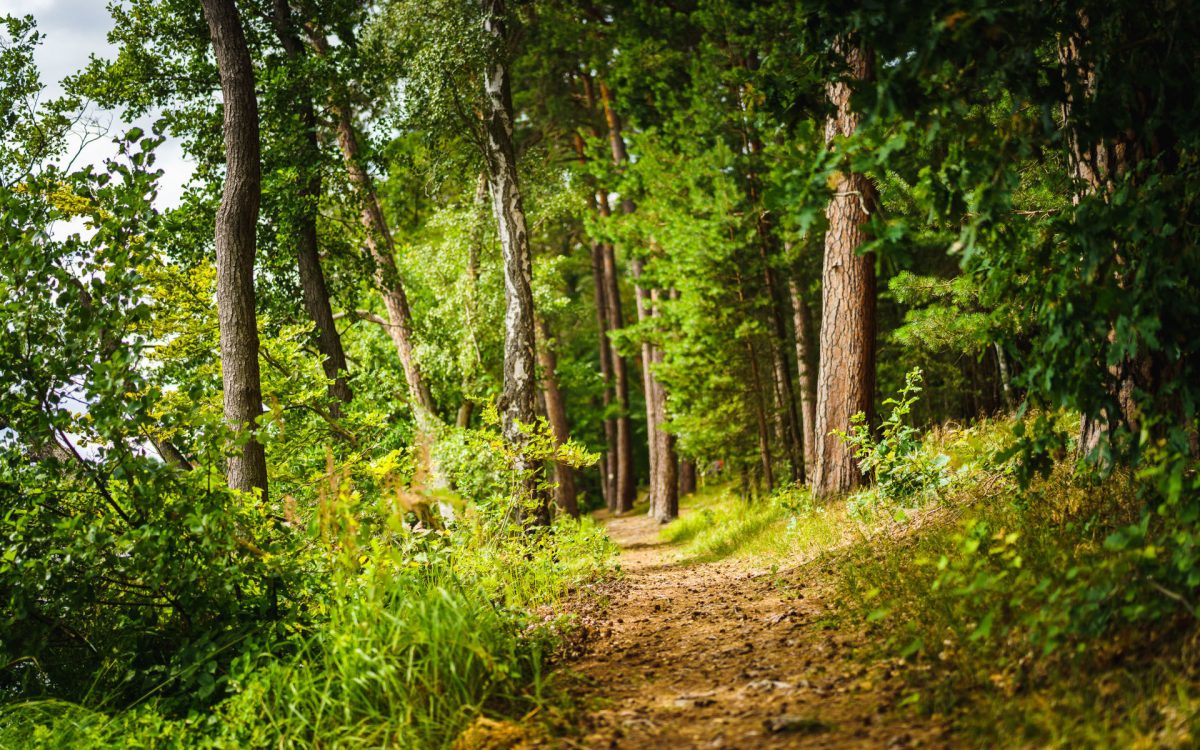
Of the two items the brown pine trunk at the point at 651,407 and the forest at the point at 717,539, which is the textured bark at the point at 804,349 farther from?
the brown pine trunk at the point at 651,407

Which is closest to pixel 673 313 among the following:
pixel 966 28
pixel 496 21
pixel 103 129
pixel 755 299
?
pixel 755 299

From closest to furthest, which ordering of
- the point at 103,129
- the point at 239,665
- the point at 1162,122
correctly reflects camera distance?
the point at 1162,122 < the point at 239,665 < the point at 103,129

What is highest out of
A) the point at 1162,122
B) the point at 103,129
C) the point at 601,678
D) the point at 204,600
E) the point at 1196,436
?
the point at 103,129

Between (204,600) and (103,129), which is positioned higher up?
(103,129)

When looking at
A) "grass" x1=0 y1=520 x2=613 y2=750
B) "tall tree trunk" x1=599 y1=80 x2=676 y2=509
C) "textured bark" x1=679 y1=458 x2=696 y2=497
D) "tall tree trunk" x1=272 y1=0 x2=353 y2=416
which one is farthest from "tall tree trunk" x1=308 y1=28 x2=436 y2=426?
"textured bark" x1=679 y1=458 x2=696 y2=497

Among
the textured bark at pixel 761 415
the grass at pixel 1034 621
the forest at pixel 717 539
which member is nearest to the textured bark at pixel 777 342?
the textured bark at pixel 761 415

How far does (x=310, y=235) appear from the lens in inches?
403

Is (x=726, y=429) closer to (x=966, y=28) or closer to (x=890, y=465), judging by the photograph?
(x=890, y=465)

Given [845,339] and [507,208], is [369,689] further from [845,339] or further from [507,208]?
[507,208]

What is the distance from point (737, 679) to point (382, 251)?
9808mm

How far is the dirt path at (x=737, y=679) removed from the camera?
3182 mm

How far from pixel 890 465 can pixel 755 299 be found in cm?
570

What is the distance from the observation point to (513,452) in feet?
24.3

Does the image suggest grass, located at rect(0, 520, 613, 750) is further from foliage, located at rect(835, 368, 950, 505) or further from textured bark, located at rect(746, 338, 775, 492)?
textured bark, located at rect(746, 338, 775, 492)
